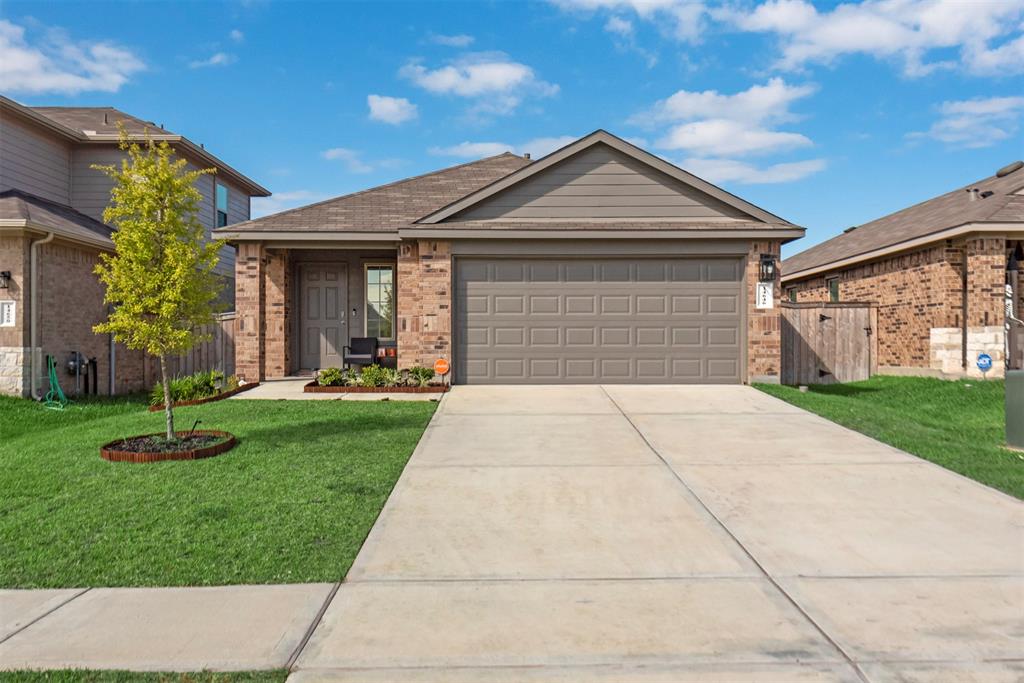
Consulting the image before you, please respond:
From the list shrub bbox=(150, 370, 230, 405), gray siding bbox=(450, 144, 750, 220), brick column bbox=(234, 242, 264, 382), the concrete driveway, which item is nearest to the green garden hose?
shrub bbox=(150, 370, 230, 405)

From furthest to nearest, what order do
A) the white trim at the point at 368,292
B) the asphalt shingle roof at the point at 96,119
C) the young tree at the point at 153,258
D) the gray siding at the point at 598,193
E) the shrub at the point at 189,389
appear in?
1. the asphalt shingle roof at the point at 96,119
2. the white trim at the point at 368,292
3. the gray siding at the point at 598,193
4. the shrub at the point at 189,389
5. the young tree at the point at 153,258

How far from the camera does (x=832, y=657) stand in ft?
9.83

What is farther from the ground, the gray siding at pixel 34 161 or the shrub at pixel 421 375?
the gray siding at pixel 34 161

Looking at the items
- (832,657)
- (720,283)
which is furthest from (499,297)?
(832,657)

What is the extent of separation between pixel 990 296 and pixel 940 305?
2.93ft

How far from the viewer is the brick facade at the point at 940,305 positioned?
43.4 ft

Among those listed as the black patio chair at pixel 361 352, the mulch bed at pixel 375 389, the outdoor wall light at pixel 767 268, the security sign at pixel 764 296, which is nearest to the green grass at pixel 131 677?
the mulch bed at pixel 375 389

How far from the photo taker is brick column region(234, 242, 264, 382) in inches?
507

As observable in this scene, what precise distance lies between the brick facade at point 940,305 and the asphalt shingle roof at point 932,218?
19.5 inches

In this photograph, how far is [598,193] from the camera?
A: 12.2m

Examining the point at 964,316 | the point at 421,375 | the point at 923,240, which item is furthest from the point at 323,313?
the point at 964,316

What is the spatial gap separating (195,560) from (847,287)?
18.4 meters

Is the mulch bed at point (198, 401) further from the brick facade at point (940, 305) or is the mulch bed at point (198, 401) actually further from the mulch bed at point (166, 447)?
the brick facade at point (940, 305)

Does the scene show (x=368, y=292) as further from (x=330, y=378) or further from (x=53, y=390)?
(x=53, y=390)
